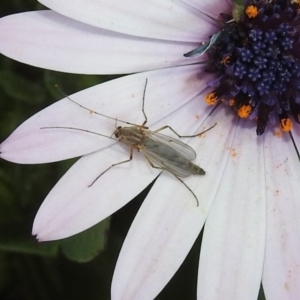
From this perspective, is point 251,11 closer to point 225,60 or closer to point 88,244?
point 225,60

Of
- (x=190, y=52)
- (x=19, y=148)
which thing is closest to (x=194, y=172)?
(x=190, y=52)

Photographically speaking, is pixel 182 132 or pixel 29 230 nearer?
pixel 182 132

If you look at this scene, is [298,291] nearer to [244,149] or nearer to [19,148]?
[244,149]

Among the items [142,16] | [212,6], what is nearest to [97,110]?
[142,16]

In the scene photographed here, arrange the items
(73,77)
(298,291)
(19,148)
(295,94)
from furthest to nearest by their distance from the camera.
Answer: (73,77) < (295,94) < (298,291) < (19,148)

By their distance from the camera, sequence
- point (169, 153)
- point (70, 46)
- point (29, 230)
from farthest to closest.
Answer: point (29, 230)
point (169, 153)
point (70, 46)

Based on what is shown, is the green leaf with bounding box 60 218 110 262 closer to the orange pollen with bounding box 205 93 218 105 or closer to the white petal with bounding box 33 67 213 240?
the white petal with bounding box 33 67 213 240

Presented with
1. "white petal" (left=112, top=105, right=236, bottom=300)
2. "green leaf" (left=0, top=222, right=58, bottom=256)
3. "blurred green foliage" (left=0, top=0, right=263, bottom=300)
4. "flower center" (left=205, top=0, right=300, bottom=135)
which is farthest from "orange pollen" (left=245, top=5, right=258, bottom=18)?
"green leaf" (left=0, top=222, right=58, bottom=256)
